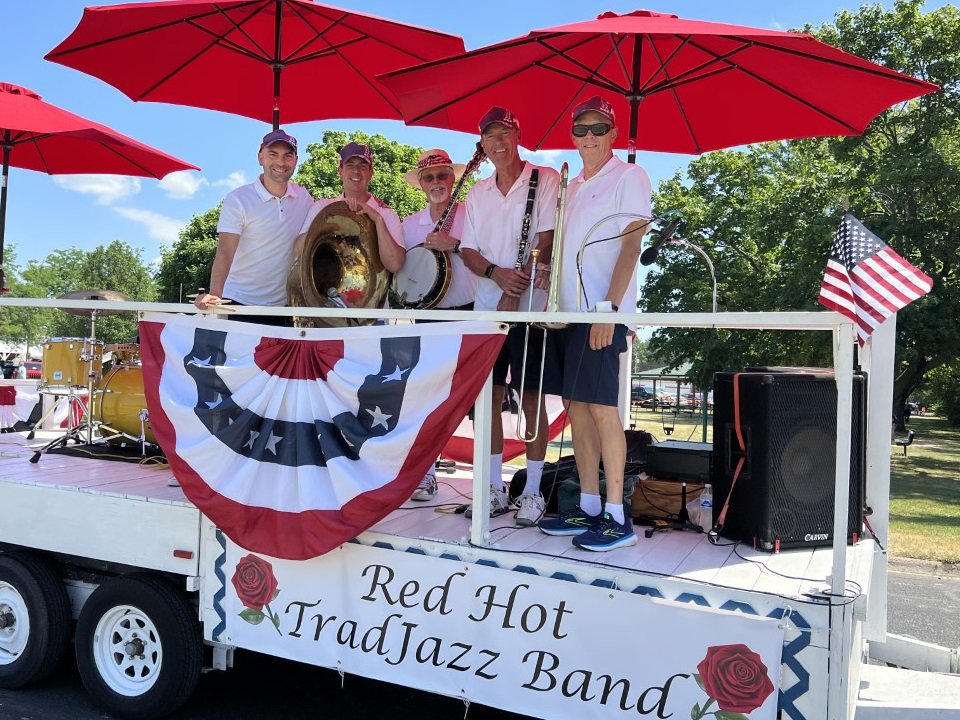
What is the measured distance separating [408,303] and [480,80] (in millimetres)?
1422

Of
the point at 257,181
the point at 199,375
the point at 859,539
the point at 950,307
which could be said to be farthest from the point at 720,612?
the point at 950,307

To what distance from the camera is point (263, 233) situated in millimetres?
4645

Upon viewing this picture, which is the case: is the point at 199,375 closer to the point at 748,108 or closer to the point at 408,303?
the point at 408,303

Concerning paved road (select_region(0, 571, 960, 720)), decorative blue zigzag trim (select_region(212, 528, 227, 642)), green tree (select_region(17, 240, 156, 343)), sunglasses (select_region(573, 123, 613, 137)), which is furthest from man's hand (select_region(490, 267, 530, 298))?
green tree (select_region(17, 240, 156, 343))

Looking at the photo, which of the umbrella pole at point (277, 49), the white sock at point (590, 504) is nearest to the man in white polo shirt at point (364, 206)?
the umbrella pole at point (277, 49)

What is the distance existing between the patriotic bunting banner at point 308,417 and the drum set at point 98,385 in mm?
1736

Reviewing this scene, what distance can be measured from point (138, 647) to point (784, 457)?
3.13 metres

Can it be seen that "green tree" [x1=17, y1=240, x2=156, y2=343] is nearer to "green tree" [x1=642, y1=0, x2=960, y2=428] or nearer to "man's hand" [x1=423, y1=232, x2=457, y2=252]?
"green tree" [x1=642, y1=0, x2=960, y2=428]

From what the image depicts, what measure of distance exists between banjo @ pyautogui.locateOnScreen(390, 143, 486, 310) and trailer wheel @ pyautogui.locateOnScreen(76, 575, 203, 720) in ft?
6.74

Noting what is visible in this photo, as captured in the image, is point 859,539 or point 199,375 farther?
point 199,375

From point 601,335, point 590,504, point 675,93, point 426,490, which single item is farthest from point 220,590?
point 675,93

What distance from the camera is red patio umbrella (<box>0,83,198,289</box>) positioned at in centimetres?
629

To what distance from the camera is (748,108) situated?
5.07 m

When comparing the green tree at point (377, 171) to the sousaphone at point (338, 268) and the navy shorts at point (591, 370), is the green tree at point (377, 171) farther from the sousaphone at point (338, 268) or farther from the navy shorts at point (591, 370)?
the navy shorts at point (591, 370)
